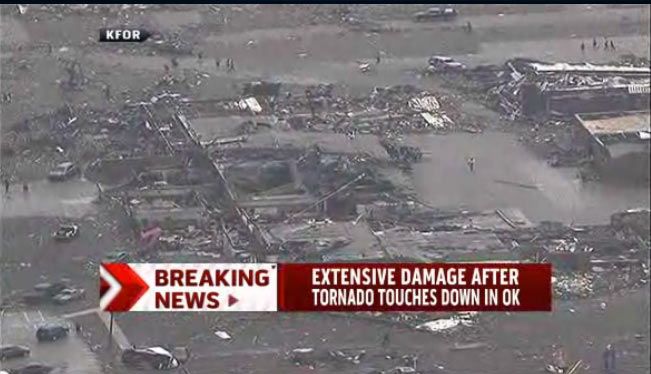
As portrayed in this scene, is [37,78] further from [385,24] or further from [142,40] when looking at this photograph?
[385,24]

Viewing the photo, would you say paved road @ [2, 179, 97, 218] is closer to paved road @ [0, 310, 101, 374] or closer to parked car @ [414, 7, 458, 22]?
paved road @ [0, 310, 101, 374]

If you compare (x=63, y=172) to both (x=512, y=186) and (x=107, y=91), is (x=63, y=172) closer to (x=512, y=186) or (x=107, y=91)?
(x=107, y=91)

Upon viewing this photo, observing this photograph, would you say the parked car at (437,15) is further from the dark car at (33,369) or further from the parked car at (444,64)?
the dark car at (33,369)

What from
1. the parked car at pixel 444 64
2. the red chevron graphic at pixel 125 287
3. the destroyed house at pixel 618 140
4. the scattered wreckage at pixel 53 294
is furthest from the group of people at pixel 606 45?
the scattered wreckage at pixel 53 294

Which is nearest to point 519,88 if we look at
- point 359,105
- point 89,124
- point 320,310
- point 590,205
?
point 359,105

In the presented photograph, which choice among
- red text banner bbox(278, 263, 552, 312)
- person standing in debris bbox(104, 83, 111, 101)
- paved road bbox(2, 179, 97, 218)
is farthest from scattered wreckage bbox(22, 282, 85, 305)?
person standing in debris bbox(104, 83, 111, 101)

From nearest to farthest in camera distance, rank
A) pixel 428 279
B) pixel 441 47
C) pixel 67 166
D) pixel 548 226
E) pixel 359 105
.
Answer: pixel 428 279 → pixel 548 226 → pixel 67 166 → pixel 359 105 → pixel 441 47

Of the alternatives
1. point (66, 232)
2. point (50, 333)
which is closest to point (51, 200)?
point (66, 232)
